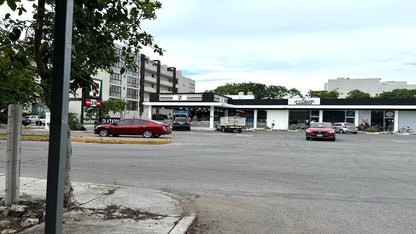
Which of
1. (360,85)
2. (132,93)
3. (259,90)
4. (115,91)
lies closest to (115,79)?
(115,91)

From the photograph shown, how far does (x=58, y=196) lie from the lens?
8.93 feet

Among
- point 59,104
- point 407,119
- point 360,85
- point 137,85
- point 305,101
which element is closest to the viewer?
point 59,104

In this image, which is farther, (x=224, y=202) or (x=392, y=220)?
(x=224, y=202)

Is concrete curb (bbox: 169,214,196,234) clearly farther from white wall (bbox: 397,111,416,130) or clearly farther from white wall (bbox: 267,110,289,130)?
white wall (bbox: 397,111,416,130)

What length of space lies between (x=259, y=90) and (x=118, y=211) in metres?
90.9

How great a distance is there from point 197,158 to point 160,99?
35188mm

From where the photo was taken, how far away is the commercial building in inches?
1722

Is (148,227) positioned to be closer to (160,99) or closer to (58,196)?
(58,196)

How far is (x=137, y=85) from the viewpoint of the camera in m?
73.8

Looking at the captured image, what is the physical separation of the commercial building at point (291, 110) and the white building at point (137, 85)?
56.7 ft

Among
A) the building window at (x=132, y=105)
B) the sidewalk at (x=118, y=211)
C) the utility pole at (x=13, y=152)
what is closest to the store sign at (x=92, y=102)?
the sidewalk at (x=118, y=211)

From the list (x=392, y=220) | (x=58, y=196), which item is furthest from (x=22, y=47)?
(x=392, y=220)

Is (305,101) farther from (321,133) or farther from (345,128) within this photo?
(321,133)

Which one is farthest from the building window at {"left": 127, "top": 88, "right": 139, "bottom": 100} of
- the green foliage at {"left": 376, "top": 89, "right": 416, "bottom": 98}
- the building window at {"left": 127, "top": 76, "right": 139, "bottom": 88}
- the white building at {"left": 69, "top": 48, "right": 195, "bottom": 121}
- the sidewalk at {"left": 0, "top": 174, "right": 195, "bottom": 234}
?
the sidewalk at {"left": 0, "top": 174, "right": 195, "bottom": 234}
